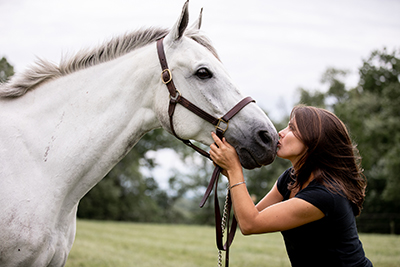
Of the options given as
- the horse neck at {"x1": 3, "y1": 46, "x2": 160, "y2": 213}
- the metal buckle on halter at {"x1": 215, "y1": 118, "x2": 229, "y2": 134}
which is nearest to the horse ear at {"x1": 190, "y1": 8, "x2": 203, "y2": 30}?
the horse neck at {"x1": 3, "y1": 46, "x2": 160, "y2": 213}

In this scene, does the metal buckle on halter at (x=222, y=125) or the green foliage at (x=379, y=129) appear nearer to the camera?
the metal buckle on halter at (x=222, y=125)

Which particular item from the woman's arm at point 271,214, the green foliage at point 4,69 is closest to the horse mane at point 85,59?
the woman's arm at point 271,214

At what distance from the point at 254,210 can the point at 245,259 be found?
20.6 feet

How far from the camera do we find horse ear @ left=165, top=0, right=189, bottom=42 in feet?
7.50

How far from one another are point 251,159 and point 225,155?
20cm

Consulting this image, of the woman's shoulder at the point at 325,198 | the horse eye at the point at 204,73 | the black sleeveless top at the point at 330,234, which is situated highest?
the horse eye at the point at 204,73

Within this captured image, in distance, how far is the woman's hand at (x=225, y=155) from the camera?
215cm

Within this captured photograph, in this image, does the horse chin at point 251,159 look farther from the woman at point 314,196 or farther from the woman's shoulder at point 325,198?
the woman's shoulder at point 325,198

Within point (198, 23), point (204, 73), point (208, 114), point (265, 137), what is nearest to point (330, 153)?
point (265, 137)

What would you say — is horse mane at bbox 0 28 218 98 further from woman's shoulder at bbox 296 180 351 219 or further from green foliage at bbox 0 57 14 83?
green foliage at bbox 0 57 14 83

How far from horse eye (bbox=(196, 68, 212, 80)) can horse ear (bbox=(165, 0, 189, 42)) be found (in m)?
0.38

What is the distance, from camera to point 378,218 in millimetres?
20328

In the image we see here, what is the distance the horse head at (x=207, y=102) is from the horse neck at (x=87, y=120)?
218 mm

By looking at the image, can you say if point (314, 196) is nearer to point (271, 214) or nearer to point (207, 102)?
point (271, 214)
